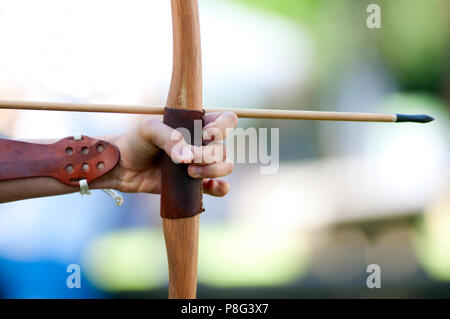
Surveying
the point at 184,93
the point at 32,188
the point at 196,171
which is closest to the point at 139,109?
the point at 184,93

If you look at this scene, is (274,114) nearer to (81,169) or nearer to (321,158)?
(81,169)

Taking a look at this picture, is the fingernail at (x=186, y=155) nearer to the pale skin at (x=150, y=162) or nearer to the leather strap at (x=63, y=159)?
the pale skin at (x=150, y=162)

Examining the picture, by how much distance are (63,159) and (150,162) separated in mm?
257

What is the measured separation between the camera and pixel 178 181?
106cm

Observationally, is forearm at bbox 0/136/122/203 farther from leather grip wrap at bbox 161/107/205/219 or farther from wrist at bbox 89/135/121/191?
leather grip wrap at bbox 161/107/205/219

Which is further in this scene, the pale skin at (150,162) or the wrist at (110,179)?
the wrist at (110,179)

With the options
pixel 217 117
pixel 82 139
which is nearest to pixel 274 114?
pixel 217 117

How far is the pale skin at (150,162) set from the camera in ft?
3.23

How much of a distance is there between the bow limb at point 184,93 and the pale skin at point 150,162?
8 centimetres

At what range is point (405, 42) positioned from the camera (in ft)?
8.90

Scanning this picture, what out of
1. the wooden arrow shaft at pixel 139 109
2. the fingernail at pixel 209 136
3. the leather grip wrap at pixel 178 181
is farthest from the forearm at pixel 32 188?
the fingernail at pixel 209 136

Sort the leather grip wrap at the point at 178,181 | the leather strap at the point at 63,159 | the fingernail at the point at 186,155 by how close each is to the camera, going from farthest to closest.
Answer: the leather strap at the point at 63,159 → the leather grip wrap at the point at 178,181 → the fingernail at the point at 186,155

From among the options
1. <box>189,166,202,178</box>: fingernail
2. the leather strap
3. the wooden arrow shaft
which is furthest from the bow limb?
the leather strap

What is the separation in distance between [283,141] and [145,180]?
139 centimetres
